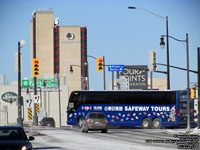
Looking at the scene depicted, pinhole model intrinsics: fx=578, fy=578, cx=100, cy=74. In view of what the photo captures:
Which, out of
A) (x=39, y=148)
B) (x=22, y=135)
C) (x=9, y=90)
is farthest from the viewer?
(x=9, y=90)

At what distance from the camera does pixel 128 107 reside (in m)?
54.8

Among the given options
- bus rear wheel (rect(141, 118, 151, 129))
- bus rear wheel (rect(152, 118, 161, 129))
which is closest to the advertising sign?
bus rear wheel (rect(141, 118, 151, 129))

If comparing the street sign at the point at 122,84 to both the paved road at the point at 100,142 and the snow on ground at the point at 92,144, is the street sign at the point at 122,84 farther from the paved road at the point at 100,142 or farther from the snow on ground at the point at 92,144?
the snow on ground at the point at 92,144

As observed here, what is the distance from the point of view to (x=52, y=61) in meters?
176

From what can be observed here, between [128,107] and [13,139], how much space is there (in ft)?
113

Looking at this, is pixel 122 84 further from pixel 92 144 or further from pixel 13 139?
pixel 13 139

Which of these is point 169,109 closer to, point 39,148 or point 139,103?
point 139,103

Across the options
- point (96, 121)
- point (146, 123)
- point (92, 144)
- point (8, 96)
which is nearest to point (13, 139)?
point (92, 144)

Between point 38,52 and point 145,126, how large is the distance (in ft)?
409

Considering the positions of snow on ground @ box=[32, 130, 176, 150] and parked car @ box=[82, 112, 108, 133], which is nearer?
snow on ground @ box=[32, 130, 176, 150]

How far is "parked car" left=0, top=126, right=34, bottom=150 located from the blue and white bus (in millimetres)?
33038

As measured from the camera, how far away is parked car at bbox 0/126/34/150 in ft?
65.2

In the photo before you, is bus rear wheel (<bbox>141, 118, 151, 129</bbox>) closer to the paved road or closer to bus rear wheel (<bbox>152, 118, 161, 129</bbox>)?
bus rear wheel (<bbox>152, 118, 161, 129</bbox>)

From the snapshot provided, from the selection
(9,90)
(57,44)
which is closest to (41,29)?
(57,44)
